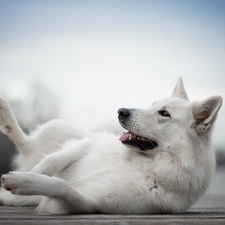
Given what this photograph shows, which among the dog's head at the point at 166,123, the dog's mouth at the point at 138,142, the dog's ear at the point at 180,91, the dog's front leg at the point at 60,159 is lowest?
the dog's front leg at the point at 60,159

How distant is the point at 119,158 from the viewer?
4152 mm

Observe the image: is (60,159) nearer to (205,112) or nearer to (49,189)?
(49,189)

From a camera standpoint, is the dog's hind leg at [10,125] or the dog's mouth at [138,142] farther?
the dog's hind leg at [10,125]

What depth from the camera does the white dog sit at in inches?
147

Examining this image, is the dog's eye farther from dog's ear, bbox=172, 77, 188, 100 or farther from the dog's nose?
dog's ear, bbox=172, 77, 188, 100

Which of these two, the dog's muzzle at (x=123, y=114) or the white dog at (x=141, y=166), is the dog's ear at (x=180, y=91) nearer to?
the white dog at (x=141, y=166)

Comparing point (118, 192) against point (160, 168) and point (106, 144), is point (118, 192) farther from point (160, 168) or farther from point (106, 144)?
point (106, 144)

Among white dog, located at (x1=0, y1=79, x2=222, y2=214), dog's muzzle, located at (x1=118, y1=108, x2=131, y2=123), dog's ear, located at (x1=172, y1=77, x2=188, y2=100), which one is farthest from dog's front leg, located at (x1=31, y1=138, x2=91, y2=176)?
dog's ear, located at (x1=172, y1=77, x2=188, y2=100)

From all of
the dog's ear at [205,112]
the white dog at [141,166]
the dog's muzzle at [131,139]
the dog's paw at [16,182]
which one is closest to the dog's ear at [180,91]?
the white dog at [141,166]

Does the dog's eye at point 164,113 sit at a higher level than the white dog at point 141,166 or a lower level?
higher

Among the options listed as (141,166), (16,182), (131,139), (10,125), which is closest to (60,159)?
(131,139)

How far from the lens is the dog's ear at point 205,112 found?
4066 mm

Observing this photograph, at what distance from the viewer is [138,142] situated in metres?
4.13

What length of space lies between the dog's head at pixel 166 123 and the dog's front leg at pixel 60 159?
1.76 feet
